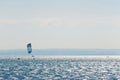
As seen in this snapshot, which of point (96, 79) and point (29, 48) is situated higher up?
point (29, 48)

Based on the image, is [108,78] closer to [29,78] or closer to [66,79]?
[66,79]

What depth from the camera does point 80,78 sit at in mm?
177875

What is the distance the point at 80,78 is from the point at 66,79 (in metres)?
7.69

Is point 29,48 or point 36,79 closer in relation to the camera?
point 36,79

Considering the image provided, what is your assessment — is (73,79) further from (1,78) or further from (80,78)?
(1,78)

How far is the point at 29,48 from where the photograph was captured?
18675 centimetres

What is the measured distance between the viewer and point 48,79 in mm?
170625

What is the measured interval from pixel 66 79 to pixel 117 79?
1835 cm

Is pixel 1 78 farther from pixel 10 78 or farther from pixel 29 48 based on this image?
pixel 29 48

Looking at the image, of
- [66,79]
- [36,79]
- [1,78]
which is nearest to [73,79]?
[66,79]

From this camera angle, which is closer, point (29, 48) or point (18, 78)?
point (18, 78)

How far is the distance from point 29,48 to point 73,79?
24110mm

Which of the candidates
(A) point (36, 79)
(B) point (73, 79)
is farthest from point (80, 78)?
(A) point (36, 79)

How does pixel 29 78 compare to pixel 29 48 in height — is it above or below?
below
